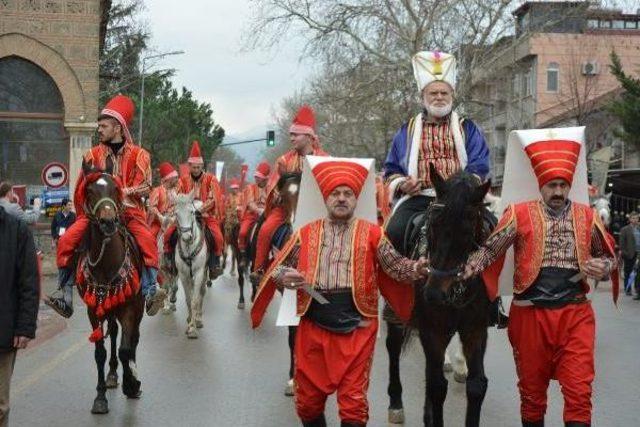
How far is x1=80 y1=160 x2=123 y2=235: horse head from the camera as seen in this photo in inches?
361

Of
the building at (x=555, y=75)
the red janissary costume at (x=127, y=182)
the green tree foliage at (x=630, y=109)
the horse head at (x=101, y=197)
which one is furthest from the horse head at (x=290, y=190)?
the building at (x=555, y=75)

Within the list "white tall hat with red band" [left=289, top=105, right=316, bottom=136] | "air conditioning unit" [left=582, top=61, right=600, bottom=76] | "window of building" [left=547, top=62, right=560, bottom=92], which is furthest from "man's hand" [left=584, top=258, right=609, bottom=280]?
"window of building" [left=547, top=62, right=560, bottom=92]

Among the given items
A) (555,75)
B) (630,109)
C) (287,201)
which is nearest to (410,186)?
(287,201)

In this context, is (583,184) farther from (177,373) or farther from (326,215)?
(177,373)

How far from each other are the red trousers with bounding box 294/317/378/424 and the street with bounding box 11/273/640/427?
2.31 m

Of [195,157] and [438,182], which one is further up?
[195,157]

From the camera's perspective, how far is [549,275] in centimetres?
684

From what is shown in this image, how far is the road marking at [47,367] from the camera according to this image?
10.8m

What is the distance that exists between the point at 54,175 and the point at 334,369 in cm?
2089

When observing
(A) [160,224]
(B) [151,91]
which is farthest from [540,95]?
(A) [160,224]

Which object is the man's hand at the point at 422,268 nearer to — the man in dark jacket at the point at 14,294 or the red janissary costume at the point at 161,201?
the man in dark jacket at the point at 14,294

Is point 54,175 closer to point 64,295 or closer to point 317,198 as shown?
point 64,295

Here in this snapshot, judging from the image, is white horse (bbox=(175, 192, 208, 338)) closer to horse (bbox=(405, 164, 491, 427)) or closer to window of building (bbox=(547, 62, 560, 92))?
horse (bbox=(405, 164, 491, 427))

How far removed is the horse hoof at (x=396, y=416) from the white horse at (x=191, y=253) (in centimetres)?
655
